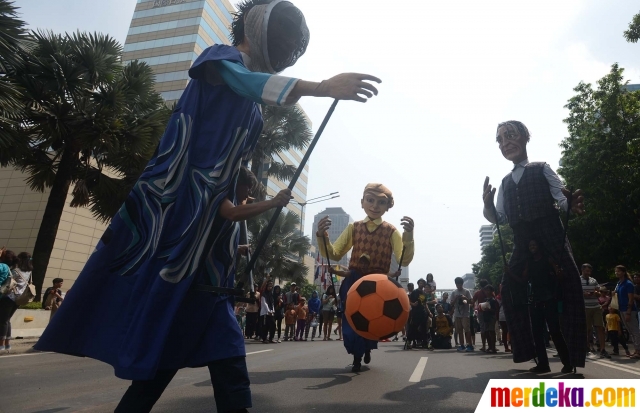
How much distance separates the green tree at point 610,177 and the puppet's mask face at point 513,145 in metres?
15.1

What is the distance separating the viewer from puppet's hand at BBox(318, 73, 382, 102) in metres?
1.78

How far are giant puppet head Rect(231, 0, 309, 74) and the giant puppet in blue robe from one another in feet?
0.70

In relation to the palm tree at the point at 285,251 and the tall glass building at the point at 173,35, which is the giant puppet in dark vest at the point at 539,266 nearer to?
the palm tree at the point at 285,251

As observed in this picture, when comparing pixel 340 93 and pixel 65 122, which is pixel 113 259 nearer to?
pixel 340 93

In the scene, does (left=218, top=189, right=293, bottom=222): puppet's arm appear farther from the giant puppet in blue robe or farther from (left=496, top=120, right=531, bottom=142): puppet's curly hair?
(left=496, top=120, right=531, bottom=142): puppet's curly hair

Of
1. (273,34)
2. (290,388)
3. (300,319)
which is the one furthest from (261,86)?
(300,319)

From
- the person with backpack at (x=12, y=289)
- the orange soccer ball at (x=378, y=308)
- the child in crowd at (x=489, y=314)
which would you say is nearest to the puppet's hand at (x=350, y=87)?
the orange soccer ball at (x=378, y=308)

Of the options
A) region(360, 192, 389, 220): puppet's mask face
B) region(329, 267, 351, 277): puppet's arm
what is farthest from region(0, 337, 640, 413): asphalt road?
region(360, 192, 389, 220): puppet's mask face

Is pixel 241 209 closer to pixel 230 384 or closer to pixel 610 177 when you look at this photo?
pixel 230 384

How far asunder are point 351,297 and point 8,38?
30.0ft

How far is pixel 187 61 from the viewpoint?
43.7m

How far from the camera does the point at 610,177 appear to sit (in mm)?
18250

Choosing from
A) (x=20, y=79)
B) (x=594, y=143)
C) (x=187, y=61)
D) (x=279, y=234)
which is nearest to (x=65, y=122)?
(x=20, y=79)

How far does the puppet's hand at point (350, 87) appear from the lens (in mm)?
1777
